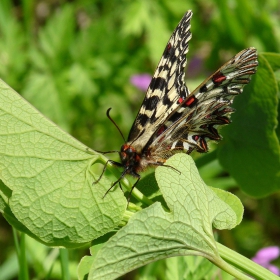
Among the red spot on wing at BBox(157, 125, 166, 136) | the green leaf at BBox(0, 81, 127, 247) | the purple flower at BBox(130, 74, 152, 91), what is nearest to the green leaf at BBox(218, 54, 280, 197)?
the red spot on wing at BBox(157, 125, 166, 136)

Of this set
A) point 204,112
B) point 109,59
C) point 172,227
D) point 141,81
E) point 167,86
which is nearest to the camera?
point 172,227

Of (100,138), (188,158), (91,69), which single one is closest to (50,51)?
(91,69)

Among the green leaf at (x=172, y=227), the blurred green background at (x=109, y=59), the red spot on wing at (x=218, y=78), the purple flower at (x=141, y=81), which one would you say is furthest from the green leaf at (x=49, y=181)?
the purple flower at (x=141, y=81)

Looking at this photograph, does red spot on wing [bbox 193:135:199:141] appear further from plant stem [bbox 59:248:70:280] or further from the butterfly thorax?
plant stem [bbox 59:248:70:280]

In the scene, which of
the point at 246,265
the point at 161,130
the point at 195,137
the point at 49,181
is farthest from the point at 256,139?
the point at 49,181

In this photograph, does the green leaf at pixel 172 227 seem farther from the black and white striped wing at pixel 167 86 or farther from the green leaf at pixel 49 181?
the black and white striped wing at pixel 167 86

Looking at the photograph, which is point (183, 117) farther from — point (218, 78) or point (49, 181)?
point (49, 181)

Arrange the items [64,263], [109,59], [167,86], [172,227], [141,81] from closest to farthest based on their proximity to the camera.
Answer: [172,227] < [64,263] < [167,86] < [109,59] < [141,81]
